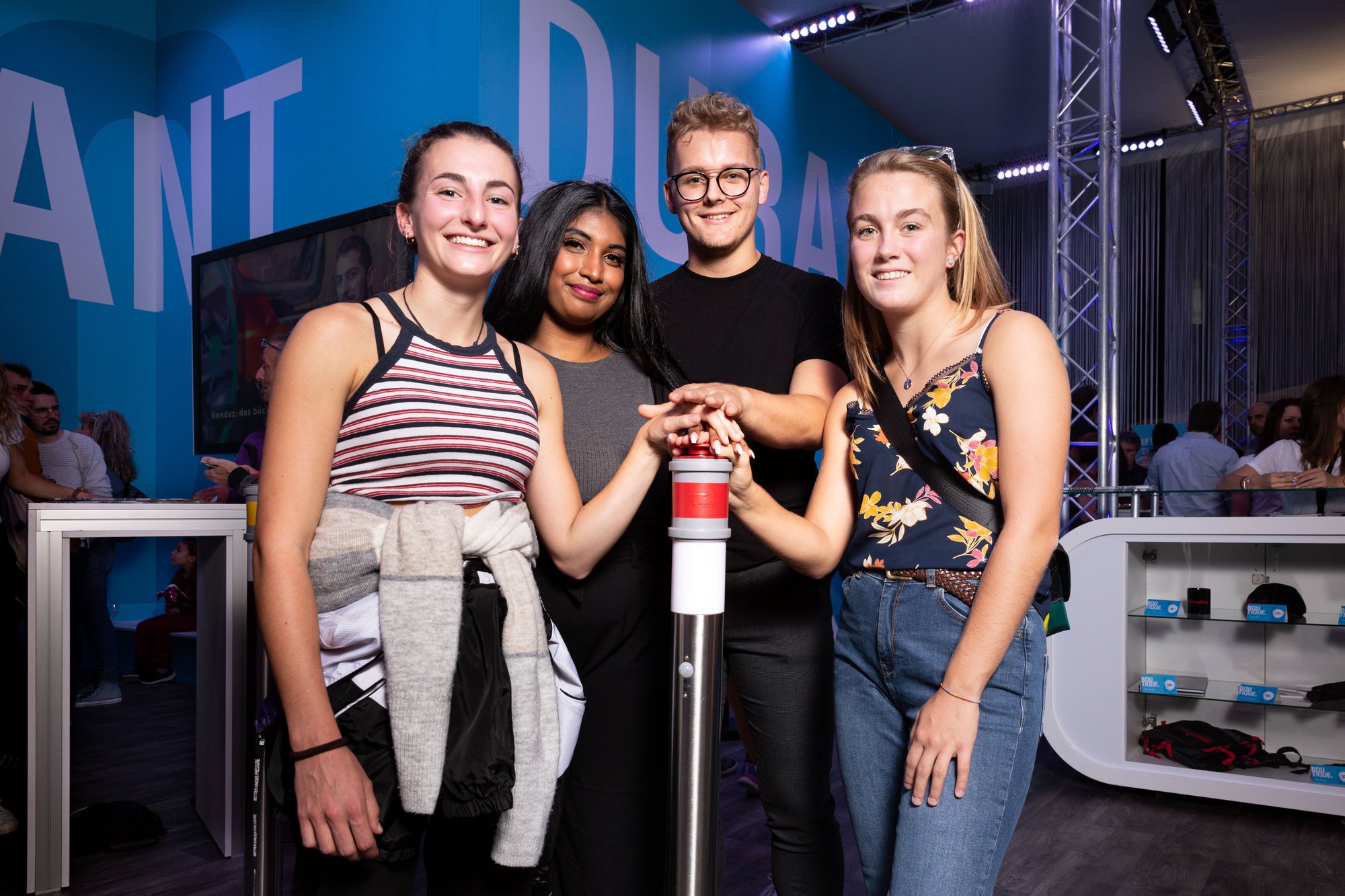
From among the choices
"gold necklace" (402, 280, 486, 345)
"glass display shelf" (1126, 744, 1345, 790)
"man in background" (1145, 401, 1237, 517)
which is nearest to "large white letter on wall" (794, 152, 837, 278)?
"man in background" (1145, 401, 1237, 517)

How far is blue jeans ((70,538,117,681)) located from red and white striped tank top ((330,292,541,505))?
454 centimetres

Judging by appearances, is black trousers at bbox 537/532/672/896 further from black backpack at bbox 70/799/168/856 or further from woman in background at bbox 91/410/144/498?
woman in background at bbox 91/410/144/498

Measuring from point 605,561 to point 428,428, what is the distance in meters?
0.48

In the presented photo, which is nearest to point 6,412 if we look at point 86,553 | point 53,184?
point 86,553

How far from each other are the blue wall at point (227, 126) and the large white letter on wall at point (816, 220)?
0.39 metres

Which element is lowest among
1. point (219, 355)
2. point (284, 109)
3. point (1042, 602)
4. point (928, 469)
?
point (1042, 602)

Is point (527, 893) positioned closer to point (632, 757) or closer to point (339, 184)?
point (632, 757)

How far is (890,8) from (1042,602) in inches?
265

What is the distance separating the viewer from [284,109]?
474cm

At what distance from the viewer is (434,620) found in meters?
1.19

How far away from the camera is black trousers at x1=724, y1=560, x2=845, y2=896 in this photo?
163cm

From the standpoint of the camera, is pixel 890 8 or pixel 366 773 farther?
pixel 890 8

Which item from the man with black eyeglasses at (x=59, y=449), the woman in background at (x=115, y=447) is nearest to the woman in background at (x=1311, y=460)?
the man with black eyeglasses at (x=59, y=449)

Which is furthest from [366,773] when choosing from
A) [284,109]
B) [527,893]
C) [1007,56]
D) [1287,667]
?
[1007,56]
